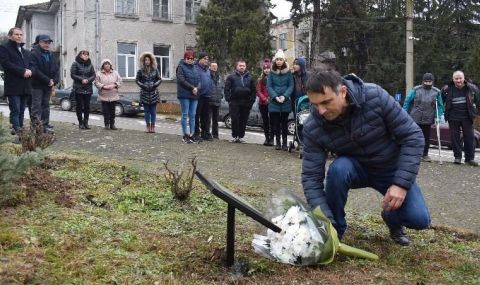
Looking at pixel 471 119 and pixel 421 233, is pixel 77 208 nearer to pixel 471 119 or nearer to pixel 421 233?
pixel 421 233

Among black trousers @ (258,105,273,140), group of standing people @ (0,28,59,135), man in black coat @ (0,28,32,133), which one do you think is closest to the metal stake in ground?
group of standing people @ (0,28,59,135)

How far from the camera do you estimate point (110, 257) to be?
122 inches

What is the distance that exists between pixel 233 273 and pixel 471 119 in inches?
325

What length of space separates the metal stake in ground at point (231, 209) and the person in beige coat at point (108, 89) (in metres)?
8.84

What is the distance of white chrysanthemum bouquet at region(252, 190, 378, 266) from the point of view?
319 centimetres

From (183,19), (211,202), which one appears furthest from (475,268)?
(183,19)

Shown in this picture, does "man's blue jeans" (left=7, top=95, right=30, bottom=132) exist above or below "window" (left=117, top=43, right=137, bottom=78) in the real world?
below

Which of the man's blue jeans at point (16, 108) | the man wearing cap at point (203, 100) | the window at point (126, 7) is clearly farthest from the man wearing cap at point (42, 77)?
the window at point (126, 7)

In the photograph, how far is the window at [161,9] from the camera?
109 feet

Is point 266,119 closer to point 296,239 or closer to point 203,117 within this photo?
point 203,117

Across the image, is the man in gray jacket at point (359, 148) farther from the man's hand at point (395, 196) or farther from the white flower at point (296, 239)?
the white flower at point (296, 239)

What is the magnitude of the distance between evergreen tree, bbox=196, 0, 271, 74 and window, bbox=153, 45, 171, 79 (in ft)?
13.8

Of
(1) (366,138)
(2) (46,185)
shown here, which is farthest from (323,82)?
(2) (46,185)

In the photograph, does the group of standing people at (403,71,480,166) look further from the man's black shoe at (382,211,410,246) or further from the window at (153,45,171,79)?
the window at (153,45,171,79)
